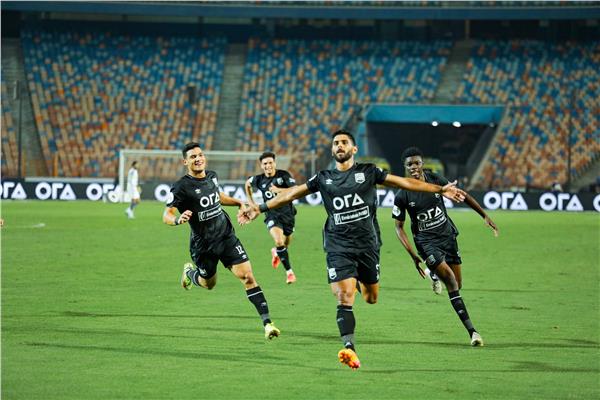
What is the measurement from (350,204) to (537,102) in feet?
167

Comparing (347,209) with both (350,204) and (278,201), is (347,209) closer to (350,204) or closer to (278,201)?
(350,204)

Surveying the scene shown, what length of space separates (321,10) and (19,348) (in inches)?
2048

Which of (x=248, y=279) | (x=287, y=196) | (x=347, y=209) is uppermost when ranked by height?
(x=287, y=196)

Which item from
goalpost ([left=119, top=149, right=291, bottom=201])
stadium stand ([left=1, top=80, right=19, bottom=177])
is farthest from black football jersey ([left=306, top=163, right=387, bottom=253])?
stadium stand ([left=1, top=80, right=19, bottom=177])

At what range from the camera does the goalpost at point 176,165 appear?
171 ft

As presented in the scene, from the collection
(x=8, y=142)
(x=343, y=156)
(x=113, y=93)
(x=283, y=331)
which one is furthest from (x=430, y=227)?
(x=113, y=93)

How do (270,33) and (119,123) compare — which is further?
(270,33)

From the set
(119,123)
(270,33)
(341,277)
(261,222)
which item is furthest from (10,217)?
(270,33)

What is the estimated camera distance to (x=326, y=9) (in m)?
61.0

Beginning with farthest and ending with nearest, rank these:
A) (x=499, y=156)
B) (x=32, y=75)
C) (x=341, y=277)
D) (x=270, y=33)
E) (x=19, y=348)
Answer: (x=270, y=33)
(x=32, y=75)
(x=499, y=156)
(x=19, y=348)
(x=341, y=277)

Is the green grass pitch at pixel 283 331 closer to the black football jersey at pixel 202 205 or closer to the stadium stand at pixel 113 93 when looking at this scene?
the black football jersey at pixel 202 205

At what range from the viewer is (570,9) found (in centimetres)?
5884

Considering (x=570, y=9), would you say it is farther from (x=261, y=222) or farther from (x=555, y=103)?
(x=261, y=222)

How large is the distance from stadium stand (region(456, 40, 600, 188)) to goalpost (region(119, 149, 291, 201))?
12774mm
